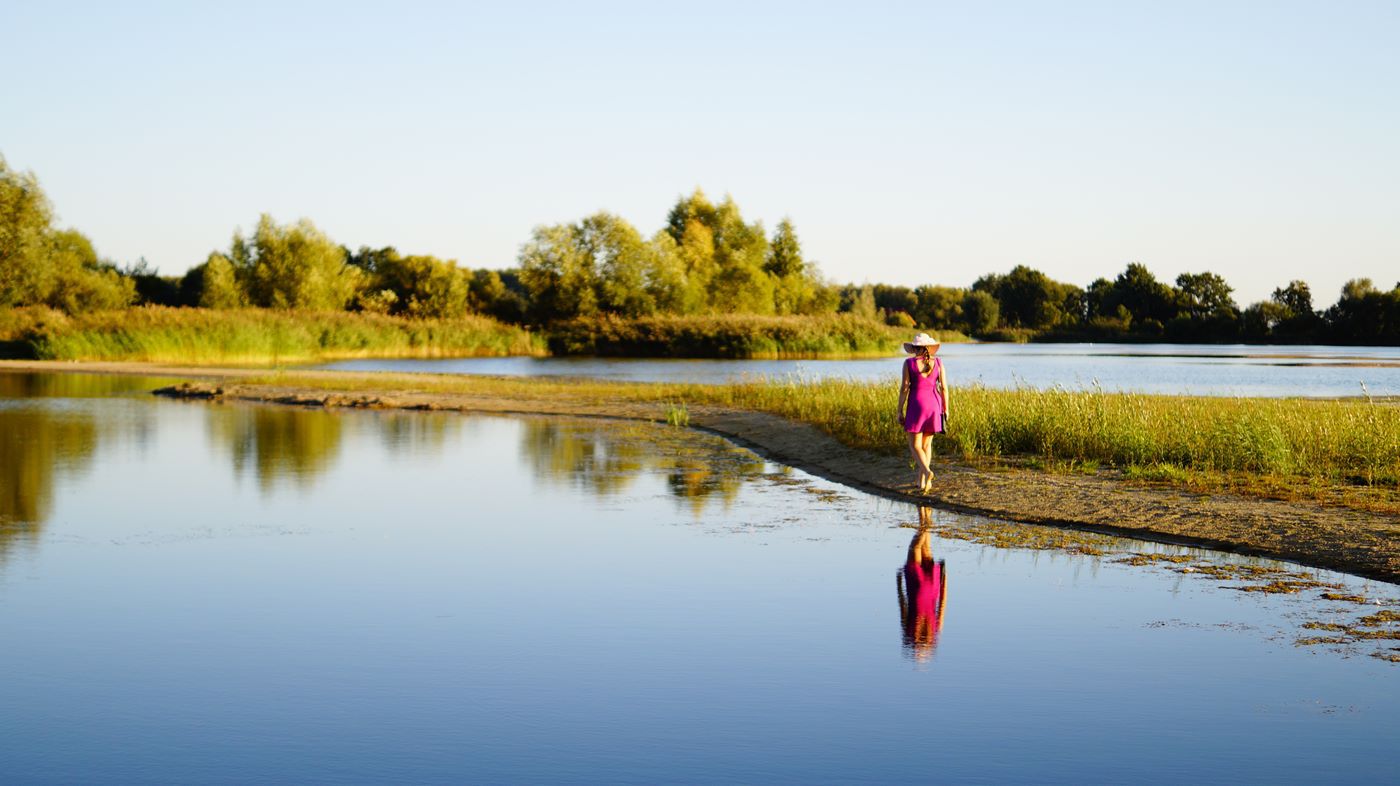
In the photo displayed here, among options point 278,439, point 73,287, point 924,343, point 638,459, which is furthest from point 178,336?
point 924,343

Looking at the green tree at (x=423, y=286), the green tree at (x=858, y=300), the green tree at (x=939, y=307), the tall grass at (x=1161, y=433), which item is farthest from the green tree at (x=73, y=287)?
the green tree at (x=939, y=307)

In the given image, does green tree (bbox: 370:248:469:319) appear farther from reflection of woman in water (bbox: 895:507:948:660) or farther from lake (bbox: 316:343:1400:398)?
reflection of woman in water (bbox: 895:507:948:660)

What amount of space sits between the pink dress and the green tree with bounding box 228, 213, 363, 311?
7754 centimetres

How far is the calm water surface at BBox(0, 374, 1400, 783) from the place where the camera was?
6516 mm

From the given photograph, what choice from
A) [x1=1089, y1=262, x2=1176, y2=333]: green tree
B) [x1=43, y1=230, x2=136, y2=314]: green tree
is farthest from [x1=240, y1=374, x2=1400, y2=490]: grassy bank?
[x1=1089, y1=262, x2=1176, y2=333]: green tree

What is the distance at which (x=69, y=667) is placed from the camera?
809 cm

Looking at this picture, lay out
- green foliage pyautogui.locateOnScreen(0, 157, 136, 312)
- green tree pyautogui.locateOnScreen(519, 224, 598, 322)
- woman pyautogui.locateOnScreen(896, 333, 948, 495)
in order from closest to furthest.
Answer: woman pyautogui.locateOnScreen(896, 333, 948, 495) < green foliage pyautogui.locateOnScreen(0, 157, 136, 312) < green tree pyautogui.locateOnScreen(519, 224, 598, 322)

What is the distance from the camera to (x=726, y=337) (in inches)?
2948

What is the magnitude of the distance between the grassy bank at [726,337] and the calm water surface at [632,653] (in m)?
57.4

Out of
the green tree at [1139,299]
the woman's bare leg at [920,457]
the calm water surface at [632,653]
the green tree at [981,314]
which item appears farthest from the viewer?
the green tree at [981,314]

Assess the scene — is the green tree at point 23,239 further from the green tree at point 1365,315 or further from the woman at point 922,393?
the green tree at point 1365,315

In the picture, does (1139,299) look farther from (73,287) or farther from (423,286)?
(73,287)

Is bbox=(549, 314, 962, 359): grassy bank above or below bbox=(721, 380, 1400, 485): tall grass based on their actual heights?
above

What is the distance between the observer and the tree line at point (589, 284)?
77562 mm
